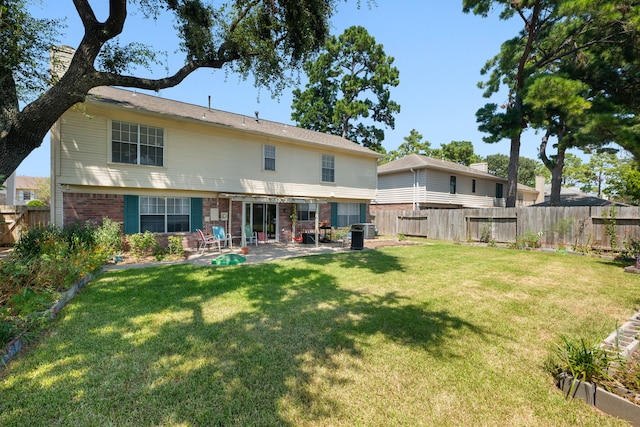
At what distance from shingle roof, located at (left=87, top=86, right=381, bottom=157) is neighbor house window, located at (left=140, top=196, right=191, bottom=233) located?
334 cm

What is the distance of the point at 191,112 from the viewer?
12773 millimetres

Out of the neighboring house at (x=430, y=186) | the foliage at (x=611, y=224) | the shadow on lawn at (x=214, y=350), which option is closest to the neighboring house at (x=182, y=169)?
the shadow on lawn at (x=214, y=350)

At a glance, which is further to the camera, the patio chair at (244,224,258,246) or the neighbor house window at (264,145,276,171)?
the neighbor house window at (264,145,276,171)

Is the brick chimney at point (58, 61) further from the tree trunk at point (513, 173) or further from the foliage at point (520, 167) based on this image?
the foliage at point (520, 167)

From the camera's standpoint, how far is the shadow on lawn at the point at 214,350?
8.13 ft

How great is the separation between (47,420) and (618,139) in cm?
1767

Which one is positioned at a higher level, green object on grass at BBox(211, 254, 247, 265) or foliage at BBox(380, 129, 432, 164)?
foliage at BBox(380, 129, 432, 164)

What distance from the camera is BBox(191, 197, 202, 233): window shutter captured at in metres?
12.0

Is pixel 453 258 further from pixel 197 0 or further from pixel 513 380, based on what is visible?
pixel 197 0

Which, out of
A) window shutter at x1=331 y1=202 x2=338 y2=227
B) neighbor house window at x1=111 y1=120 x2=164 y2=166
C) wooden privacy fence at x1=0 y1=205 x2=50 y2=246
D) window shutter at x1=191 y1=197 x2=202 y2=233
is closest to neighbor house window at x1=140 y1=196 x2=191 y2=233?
window shutter at x1=191 y1=197 x2=202 y2=233

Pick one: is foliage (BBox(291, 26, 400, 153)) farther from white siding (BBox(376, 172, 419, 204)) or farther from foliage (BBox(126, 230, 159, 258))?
foliage (BBox(126, 230, 159, 258))

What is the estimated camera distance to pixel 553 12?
15391mm

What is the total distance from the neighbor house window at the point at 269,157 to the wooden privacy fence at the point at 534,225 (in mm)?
9192

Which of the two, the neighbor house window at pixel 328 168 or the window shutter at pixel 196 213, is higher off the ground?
the neighbor house window at pixel 328 168
